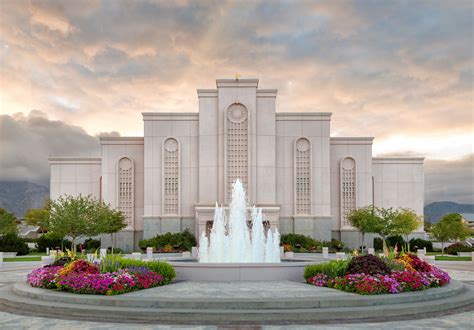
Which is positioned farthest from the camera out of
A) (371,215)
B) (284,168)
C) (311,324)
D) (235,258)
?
(284,168)

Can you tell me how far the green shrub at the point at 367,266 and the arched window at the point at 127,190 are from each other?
36629mm

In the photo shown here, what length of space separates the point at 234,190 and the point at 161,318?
34.5 metres

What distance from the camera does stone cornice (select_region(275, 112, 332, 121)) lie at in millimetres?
50719

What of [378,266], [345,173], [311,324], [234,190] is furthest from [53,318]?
[345,173]

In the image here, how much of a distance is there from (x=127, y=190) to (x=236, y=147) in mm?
11042

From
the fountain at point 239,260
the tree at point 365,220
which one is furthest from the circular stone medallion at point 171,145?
the tree at point 365,220

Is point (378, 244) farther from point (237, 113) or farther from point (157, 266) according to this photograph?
point (157, 266)

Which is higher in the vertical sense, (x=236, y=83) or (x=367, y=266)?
(x=236, y=83)

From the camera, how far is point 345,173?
52.3 metres

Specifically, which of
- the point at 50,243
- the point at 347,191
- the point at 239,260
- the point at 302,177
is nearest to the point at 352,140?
the point at 347,191

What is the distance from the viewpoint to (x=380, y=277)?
626 inches

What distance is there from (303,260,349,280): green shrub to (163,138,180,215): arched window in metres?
32.2

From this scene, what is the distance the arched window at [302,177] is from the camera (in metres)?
50.2

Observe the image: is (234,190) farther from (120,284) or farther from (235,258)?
(120,284)
